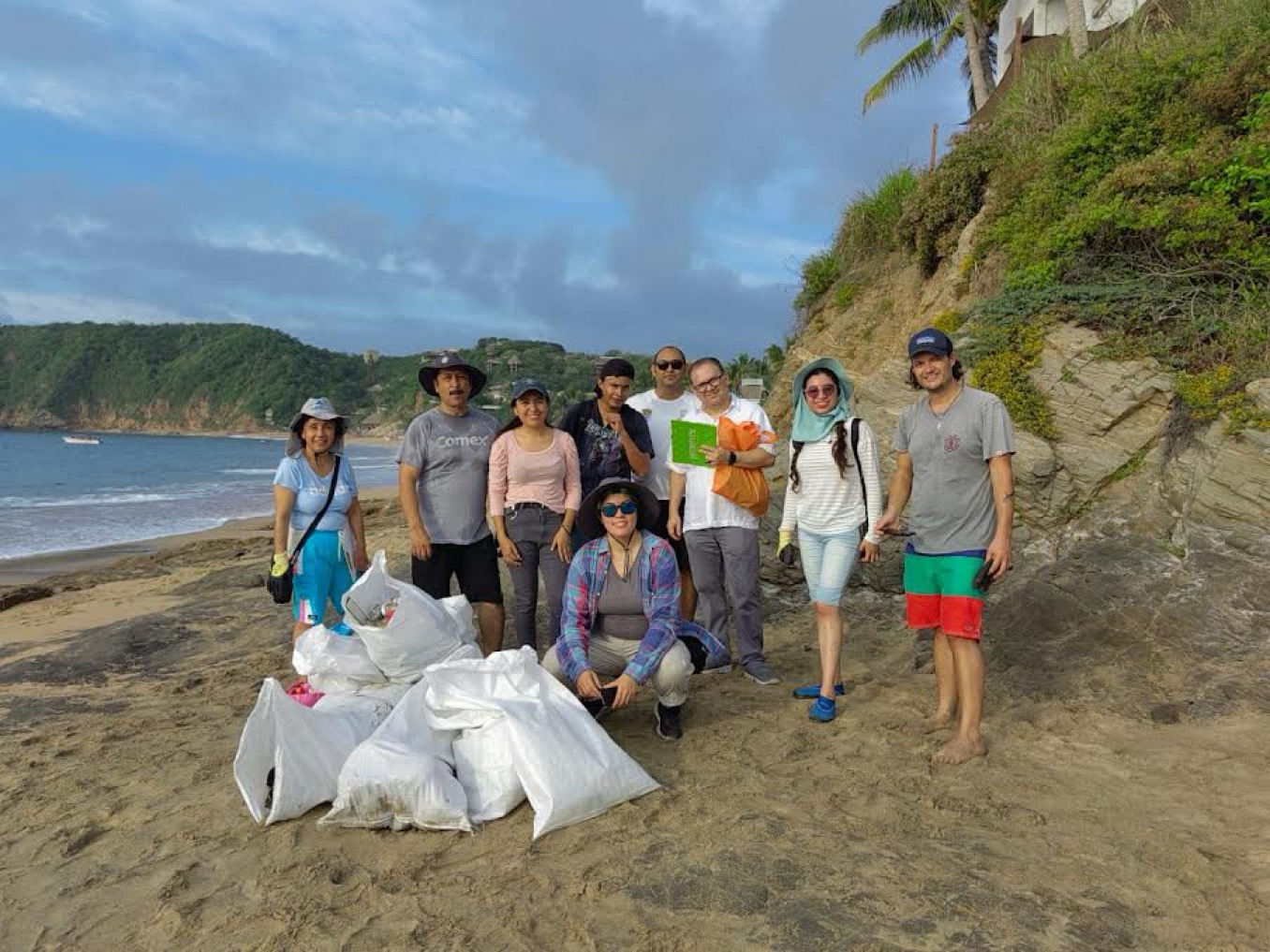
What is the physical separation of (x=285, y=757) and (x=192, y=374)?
110m

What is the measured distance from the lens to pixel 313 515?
13.8ft

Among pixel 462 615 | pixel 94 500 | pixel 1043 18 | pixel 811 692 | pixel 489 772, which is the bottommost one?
pixel 94 500

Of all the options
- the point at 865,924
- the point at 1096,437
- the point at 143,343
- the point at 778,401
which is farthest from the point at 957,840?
the point at 143,343

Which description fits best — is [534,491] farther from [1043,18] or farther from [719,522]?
[1043,18]

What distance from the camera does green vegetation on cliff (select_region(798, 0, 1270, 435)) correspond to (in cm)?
523

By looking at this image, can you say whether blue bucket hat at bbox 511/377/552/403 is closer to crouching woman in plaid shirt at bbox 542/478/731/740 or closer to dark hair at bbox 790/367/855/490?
crouching woman in plaid shirt at bbox 542/478/731/740

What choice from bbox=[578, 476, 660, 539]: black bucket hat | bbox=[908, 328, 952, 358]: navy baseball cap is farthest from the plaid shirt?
bbox=[908, 328, 952, 358]: navy baseball cap

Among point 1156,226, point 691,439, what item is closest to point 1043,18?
point 1156,226

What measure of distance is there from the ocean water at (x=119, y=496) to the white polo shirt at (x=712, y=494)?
74.1 inches

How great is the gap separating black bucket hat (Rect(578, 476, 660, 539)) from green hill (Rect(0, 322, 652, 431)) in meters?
84.1

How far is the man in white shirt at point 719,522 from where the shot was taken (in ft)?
14.8

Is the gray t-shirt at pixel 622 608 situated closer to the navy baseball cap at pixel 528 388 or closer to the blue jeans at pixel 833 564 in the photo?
the blue jeans at pixel 833 564

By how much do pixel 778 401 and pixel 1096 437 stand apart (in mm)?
5025

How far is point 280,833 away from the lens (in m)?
2.90
